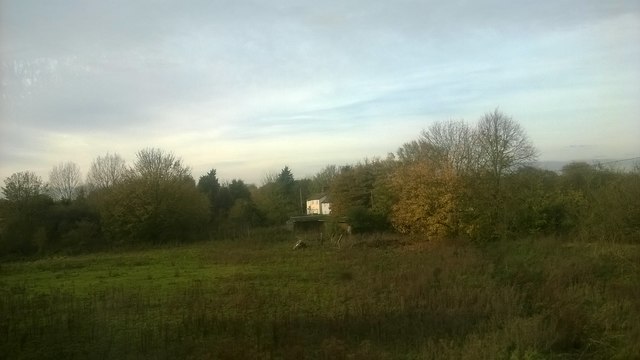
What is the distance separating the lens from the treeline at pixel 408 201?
30.9m

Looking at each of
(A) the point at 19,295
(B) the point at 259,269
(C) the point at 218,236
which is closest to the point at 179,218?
(C) the point at 218,236

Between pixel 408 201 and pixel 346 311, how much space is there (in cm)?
2338

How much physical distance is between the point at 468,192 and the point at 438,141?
8749 millimetres

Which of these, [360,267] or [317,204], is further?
[317,204]

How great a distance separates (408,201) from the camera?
113 ft

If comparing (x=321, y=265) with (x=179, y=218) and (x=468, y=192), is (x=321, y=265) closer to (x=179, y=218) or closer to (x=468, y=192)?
(x=468, y=192)

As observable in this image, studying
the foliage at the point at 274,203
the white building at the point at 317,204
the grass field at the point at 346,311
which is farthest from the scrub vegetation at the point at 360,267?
the white building at the point at 317,204

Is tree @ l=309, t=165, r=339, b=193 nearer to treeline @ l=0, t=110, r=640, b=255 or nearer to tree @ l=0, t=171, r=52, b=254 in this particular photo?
treeline @ l=0, t=110, r=640, b=255

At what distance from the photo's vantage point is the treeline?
101 ft

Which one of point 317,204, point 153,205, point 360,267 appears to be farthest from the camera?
→ point 317,204

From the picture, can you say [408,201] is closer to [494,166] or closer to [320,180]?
[494,166]

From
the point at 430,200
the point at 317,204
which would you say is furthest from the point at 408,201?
the point at 317,204

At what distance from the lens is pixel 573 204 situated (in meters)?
30.4

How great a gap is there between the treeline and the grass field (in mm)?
8631
